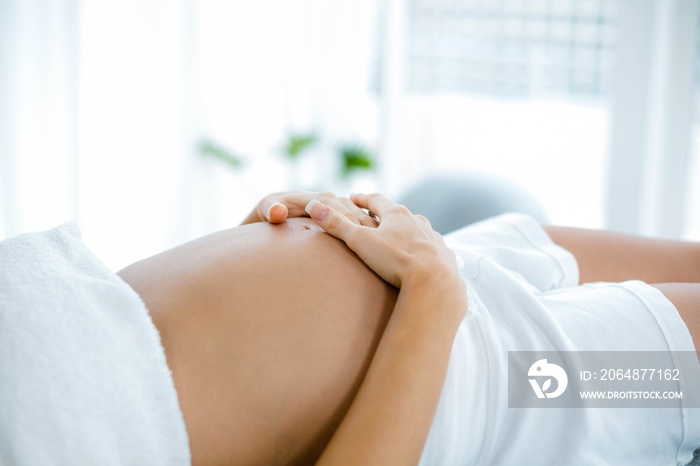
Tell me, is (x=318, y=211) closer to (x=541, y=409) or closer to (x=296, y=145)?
(x=541, y=409)

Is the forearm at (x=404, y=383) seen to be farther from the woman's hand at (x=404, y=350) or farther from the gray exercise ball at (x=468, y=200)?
the gray exercise ball at (x=468, y=200)

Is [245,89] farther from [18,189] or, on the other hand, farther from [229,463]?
[229,463]

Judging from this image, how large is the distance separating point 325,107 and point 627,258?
2575 millimetres

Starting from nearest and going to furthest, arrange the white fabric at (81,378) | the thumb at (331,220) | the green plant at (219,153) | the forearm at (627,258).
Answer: the white fabric at (81,378)
the thumb at (331,220)
the forearm at (627,258)
the green plant at (219,153)

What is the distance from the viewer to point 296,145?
137 inches

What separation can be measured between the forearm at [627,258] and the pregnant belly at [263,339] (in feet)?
1.72

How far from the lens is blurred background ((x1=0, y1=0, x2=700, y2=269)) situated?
248 cm

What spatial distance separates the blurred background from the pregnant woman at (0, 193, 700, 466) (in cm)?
122

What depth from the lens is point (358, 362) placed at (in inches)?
34.9

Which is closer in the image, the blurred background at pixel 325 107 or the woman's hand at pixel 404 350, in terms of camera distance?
the woman's hand at pixel 404 350

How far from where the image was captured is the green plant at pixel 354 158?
357cm
